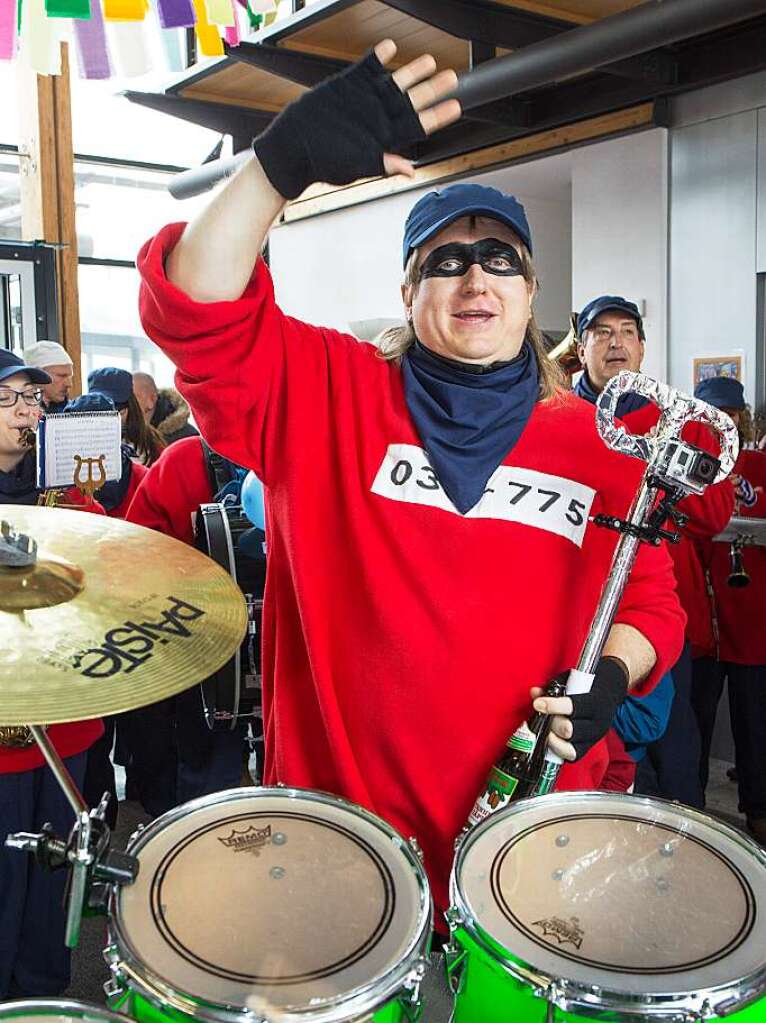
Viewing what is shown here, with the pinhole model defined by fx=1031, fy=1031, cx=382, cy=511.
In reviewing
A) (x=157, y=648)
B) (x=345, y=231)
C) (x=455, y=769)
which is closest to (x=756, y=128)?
(x=345, y=231)

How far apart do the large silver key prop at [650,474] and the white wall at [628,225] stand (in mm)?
3914

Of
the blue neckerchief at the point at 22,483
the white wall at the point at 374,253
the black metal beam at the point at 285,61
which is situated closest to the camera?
the blue neckerchief at the point at 22,483

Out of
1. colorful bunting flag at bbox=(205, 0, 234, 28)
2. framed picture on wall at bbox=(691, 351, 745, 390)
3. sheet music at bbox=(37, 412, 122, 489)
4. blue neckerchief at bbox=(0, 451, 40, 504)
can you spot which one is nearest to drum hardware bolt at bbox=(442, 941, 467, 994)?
sheet music at bbox=(37, 412, 122, 489)

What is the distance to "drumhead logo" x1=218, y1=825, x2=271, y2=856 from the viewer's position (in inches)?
47.6

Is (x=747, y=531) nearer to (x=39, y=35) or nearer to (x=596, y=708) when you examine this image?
(x=596, y=708)

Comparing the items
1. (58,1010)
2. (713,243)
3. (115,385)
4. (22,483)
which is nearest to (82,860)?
(58,1010)

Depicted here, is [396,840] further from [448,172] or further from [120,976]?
[448,172]

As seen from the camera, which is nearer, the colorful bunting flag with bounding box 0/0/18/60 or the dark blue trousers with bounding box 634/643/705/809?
the dark blue trousers with bounding box 634/643/705/809

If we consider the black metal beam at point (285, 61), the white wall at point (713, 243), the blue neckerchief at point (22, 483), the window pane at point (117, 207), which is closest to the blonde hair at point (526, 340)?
the blue neckerchief at point (22, 483)

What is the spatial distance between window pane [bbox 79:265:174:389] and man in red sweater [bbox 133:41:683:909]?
719cm

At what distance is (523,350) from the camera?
170 centimetres

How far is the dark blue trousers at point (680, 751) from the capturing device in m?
3.16

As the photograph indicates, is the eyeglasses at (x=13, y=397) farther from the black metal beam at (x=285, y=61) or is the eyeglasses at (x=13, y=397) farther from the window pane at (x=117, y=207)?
the window pane at (x=117, y=207)

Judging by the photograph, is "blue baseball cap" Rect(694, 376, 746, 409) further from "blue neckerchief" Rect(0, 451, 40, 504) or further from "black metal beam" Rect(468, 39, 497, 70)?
"blue neckerchief" Rect(0, 451, 40, 504)
